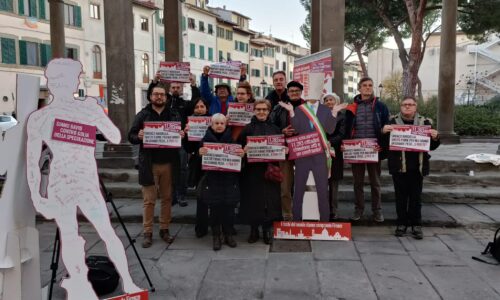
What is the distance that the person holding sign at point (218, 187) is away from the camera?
561 cm

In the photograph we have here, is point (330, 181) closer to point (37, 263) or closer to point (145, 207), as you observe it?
point (145, 207)

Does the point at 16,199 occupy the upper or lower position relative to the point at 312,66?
lower

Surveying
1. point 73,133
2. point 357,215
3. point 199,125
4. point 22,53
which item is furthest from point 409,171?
point 22,53

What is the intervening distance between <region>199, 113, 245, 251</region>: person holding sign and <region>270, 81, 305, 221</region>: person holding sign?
2.49 feet

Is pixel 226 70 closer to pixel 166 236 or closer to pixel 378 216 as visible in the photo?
pixel 166 236

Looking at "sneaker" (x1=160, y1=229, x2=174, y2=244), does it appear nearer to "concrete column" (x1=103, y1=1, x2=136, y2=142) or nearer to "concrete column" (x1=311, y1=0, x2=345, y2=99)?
"concrete column" (x1=103, y1=1, x2=136, y2=142)

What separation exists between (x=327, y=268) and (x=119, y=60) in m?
6.18

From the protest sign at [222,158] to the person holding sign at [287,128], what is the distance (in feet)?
2.69

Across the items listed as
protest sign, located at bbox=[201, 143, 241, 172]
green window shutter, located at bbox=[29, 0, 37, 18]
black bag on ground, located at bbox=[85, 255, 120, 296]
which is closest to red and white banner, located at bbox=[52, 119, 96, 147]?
black bag on ground, located at bbox=[85, 255, 120, 296]

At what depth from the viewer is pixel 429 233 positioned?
619 cm

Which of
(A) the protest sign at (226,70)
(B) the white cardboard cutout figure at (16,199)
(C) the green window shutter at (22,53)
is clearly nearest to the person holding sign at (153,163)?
(A) the protest sign at (226,70)

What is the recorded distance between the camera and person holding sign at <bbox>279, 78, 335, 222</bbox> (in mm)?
5828

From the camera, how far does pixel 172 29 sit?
11.4 m

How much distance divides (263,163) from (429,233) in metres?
Result: 2.58
